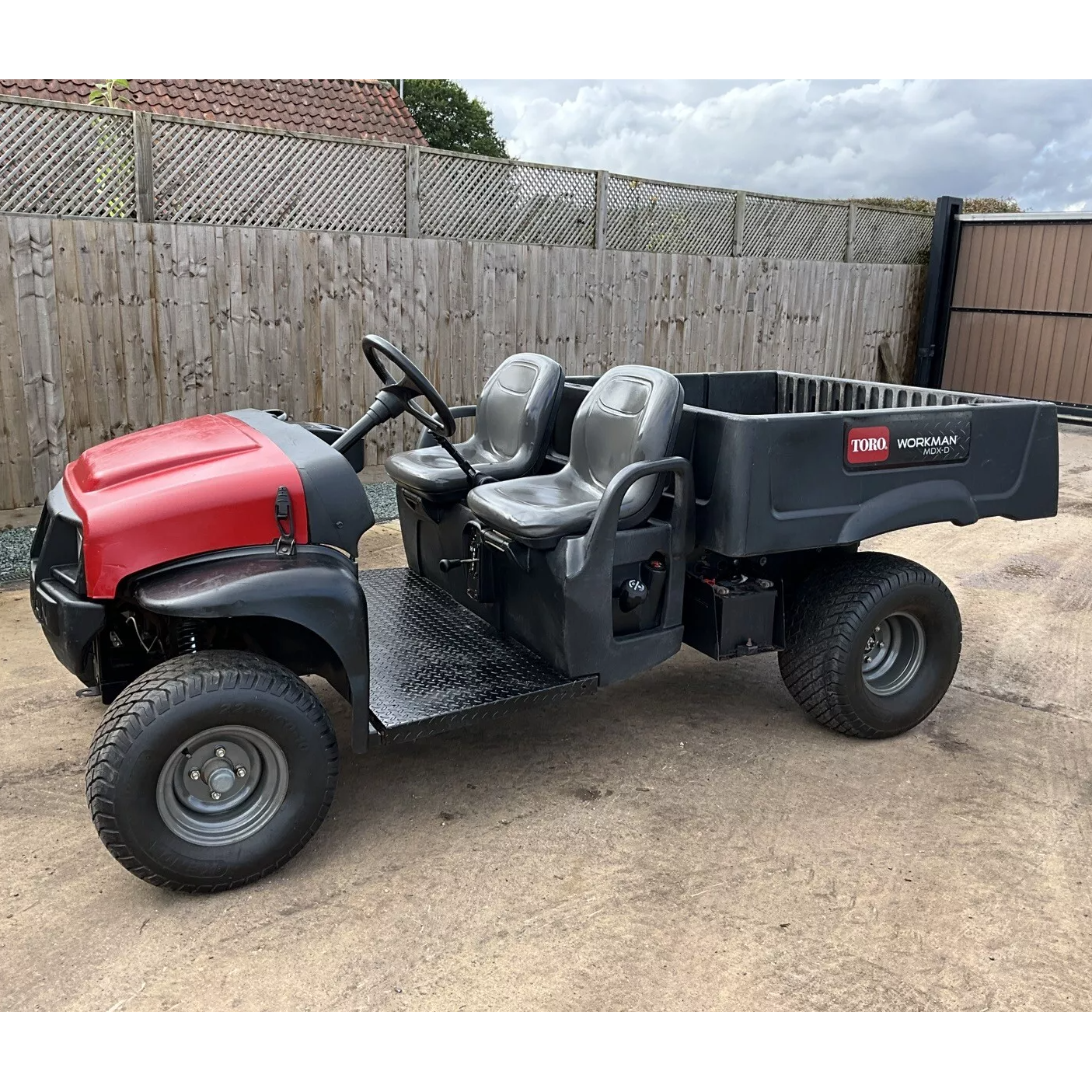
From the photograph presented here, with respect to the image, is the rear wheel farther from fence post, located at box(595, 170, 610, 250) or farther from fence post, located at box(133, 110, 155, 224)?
fence post, located at box(595, 170, 610, 250)

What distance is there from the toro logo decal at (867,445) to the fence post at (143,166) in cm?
532

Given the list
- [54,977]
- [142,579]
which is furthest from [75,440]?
[54,977]

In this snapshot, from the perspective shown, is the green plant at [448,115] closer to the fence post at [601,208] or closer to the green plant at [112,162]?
the fence post at [601,208]

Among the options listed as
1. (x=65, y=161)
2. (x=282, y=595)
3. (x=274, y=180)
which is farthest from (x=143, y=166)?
(x=282, y=595)

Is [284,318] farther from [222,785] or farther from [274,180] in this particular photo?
[222,785]

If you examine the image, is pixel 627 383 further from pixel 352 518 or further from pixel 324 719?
pixel 324 719

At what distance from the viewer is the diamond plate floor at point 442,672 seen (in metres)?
3.29

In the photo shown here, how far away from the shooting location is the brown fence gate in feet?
42.0

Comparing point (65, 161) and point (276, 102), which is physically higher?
point (276, 102)

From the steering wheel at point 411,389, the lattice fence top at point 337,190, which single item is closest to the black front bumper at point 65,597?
the steering wheel at point 411,389

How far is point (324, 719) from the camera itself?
299cm

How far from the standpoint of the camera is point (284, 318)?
7652 millimetres

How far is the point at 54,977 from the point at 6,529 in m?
4.63

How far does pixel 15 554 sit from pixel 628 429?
4.10m
